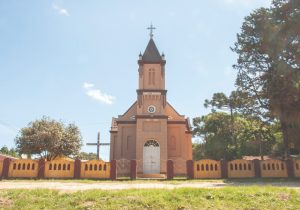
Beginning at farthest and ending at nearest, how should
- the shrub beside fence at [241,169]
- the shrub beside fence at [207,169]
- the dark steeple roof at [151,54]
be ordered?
the dark steeple roof at [151,54] → the shrub beside fence at [207,169] → the shrub beside fence at [241,169]

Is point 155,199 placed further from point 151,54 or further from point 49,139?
point 151,54

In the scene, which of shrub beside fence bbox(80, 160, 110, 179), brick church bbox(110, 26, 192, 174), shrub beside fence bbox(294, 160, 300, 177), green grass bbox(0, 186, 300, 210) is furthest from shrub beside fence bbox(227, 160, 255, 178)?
brick church bbox(110, 26, 192, 174)

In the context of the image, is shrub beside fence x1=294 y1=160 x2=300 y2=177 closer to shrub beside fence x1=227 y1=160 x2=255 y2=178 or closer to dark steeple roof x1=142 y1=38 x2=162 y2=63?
shrub beside fence x1=227 y1=160 x2=255 y2=178

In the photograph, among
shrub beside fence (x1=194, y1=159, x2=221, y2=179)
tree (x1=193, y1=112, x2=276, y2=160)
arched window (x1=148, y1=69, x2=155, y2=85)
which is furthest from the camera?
tree (x1=193, y1=112, x2=276, y2=160)

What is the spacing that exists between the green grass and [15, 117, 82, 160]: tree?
14.3 metres

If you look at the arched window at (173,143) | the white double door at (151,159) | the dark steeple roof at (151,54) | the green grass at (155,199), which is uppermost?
the dark steeple roof at (151,54)

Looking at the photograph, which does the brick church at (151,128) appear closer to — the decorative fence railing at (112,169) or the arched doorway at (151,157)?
the arched doorway at (151,157)

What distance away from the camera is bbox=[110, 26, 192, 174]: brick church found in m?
30.5

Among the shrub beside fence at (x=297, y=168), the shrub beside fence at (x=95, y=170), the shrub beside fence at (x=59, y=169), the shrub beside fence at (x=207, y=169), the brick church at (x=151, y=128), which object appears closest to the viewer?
the shrub beside fence at (x=59, y=169)

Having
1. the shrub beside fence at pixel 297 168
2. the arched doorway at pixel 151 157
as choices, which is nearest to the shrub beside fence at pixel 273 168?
the shrub beside fence at pixel 297 168

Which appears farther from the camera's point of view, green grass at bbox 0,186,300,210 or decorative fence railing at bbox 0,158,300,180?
decorative fence railing at bbox 0,158,300,180

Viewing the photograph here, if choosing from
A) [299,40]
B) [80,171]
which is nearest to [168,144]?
[80,171]

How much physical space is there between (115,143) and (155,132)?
619 centimetres

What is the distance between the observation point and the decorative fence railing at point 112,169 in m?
19.2
